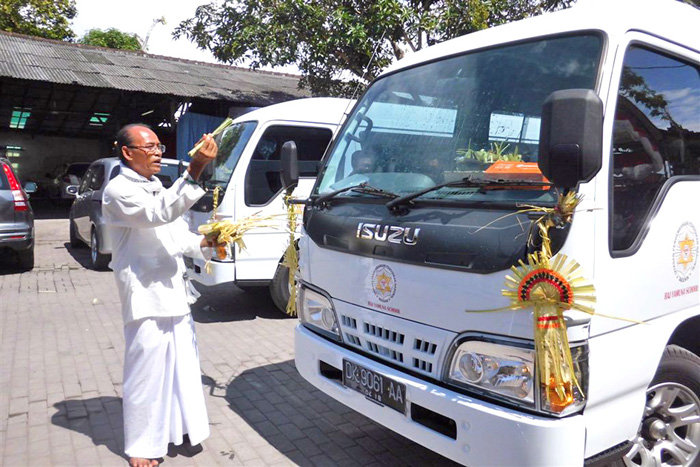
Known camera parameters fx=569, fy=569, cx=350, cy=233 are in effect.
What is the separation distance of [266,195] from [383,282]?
3.75 meters

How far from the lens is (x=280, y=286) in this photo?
6348mm

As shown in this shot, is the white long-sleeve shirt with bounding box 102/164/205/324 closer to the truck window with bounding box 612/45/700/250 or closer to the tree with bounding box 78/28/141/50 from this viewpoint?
the truck window with bounding box 612/45/700/250

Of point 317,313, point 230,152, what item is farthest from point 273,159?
point 317,313

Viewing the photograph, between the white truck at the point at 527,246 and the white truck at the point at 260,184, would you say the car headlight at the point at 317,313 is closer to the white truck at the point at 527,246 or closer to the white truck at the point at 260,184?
the white truck at the point at 527,246

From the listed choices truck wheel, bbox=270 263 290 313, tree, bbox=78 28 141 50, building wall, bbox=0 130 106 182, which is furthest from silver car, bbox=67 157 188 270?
tree, bbox=78 28 141 50

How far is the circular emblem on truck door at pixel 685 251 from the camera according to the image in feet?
8.77

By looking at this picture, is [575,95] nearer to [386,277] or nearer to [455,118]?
[455,118]

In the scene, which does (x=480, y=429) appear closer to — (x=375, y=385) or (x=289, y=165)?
(x=375, y=385)

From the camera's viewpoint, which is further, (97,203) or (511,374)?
(97,203)

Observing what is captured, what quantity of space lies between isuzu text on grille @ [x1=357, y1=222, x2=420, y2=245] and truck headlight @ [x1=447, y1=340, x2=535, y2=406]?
548 mm

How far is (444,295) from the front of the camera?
2570 mm

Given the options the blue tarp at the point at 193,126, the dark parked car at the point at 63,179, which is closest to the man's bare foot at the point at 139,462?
the blue tarp at the point at 193,126

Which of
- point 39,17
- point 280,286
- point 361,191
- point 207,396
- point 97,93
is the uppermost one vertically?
point 39,17

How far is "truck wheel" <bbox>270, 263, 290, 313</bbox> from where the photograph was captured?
20.7 feet
